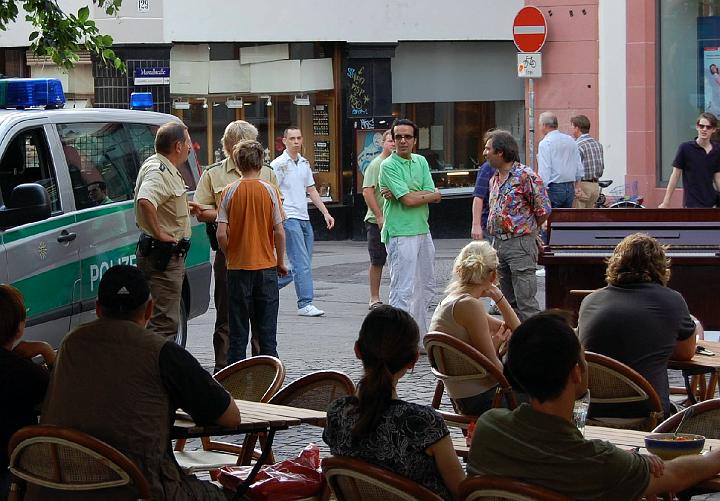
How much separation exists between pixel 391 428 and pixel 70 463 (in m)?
1.16

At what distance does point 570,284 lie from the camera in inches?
427

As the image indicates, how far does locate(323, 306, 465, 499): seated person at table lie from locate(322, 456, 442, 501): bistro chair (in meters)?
0.14

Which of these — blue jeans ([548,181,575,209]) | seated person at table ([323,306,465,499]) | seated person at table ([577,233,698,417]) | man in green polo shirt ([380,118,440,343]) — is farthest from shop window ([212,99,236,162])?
seated person at table ([323,306,465,499])

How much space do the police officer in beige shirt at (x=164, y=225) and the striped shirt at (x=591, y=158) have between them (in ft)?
24.3

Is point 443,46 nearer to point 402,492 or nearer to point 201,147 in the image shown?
point 201,147

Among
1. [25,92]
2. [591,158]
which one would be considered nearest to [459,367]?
[25,92]

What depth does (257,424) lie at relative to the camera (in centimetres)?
534

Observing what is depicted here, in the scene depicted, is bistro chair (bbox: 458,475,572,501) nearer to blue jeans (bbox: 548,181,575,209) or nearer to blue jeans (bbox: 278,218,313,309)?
blue jeans (bbox: 278,218,313,309)

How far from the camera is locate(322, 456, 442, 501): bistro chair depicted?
171 inches

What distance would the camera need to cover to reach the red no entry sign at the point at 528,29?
19.0 m

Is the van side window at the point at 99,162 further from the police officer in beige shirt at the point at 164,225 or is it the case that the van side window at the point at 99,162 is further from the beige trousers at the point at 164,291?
the beige trousers at the point at 164,291

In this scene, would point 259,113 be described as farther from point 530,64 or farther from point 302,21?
point 530,64

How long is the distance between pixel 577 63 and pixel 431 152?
11.5ft

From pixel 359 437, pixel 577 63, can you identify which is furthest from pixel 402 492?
pixel 577 63
